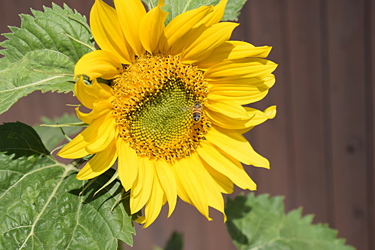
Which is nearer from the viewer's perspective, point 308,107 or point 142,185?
point 142,185

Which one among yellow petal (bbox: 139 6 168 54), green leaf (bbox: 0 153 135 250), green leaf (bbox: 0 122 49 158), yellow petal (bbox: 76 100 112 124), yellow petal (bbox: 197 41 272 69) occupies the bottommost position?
green leaf (bbox: 0 153 135 250)

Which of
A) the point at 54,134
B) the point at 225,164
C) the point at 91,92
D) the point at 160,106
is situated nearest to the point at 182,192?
the point at 225,164

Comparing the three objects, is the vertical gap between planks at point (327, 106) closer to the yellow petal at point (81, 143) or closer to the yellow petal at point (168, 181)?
the yellow petal at point (168, 181)

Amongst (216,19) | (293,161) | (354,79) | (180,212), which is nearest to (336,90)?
(354,79)

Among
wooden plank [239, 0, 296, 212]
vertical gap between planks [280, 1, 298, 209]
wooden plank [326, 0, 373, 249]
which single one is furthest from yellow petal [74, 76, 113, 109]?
wooden plank [326, 0, 373, 249]

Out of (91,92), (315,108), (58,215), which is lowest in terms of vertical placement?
(58,215)

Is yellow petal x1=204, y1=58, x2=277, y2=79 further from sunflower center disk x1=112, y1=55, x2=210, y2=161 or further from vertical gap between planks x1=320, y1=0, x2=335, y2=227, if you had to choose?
vertical gap between planks x1=320, y1=0, x2=335, y2=227

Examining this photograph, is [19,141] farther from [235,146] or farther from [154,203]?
[235,146]

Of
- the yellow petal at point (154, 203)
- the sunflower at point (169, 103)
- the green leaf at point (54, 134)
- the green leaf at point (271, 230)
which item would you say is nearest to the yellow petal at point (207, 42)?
the sunflower at point (169, 103)
